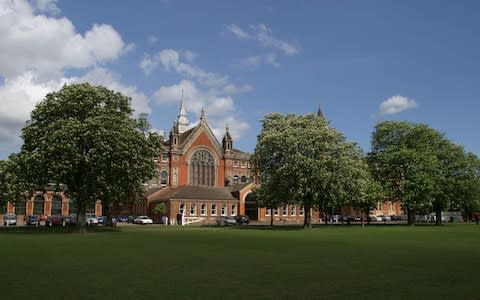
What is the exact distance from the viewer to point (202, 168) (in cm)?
9900

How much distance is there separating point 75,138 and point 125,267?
2681 cm

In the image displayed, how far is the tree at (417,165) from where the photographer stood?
63281 mm

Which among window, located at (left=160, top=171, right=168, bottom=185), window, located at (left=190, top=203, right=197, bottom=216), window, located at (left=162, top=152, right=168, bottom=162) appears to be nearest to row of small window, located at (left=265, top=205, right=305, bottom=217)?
window, located at (left=190, top=203, right=197, bottom=216)

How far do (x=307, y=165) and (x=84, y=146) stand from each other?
23425mm

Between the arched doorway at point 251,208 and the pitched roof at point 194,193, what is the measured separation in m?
3.32

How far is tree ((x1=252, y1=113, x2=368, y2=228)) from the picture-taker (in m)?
52.0

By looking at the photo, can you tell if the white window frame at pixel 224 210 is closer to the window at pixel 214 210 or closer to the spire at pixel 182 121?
the window at pixel 214 210

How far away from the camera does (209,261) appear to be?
62.0 ft

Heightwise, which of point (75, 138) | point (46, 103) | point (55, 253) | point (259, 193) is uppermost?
point (46, 103)

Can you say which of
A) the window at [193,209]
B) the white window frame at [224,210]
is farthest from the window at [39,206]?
the white window frame at [224,210]

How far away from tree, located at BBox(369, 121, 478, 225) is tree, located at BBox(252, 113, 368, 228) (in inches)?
404

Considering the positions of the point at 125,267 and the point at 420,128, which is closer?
the point at 125,267

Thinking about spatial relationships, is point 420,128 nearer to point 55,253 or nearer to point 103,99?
point 103,99

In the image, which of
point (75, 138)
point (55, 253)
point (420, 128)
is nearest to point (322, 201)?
point (420, 128)
